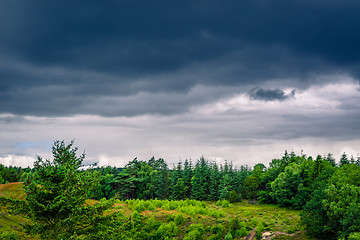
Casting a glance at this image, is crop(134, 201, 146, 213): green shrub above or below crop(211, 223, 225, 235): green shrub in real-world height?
above

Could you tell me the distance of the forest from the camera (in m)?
16.7

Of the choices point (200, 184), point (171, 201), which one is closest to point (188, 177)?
point (200, 184)

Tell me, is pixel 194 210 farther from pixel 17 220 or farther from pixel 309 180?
pixel 309 180

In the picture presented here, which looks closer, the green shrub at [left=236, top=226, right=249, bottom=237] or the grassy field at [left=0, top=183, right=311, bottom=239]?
the grassy field at [left=0, top=183, right=311, bottom=239]

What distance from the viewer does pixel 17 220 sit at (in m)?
28.5

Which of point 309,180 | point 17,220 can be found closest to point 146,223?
point 17,220

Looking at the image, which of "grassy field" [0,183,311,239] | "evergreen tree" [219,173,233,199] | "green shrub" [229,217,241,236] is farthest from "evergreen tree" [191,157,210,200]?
"green shrub" [229,217,241,236]

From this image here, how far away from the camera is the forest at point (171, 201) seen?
16.7 metres

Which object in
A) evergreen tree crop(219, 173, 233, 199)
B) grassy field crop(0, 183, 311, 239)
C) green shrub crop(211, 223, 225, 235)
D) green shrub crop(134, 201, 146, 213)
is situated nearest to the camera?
grassy field crop(0, 183, 311, 239)

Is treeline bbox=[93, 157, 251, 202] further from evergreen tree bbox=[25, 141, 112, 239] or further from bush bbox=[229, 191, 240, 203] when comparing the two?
Result: evergreen tree bbox=[25, 141, 112, 239]

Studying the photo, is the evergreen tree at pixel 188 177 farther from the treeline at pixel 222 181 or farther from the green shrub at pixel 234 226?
the green shrub at pixel 234 226

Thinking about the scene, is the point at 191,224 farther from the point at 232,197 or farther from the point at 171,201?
the point at 232,197

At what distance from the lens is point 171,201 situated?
54.2m

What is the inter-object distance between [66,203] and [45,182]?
2.12m
